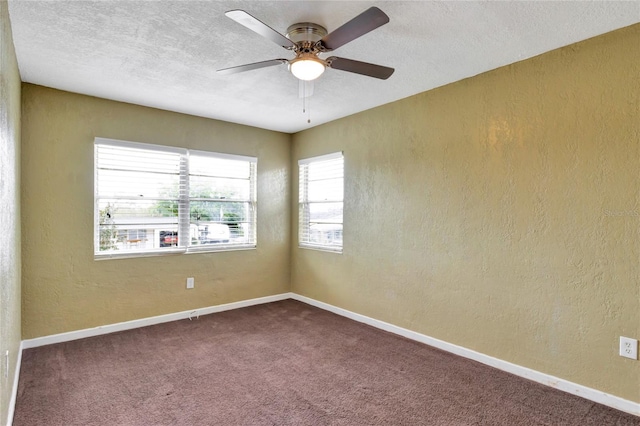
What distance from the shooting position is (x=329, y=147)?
459cm

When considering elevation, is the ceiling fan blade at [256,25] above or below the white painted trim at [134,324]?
above

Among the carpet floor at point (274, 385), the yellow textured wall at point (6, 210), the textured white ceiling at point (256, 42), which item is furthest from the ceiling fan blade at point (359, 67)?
the carpet floor at point (274, 385)

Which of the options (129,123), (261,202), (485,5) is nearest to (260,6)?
(485,5)

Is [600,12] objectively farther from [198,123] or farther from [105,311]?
[105,311]

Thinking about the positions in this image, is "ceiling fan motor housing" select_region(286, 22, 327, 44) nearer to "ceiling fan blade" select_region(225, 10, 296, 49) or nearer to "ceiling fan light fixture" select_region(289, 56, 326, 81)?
"ceiling fan light fixture" select_region(289, 56, 326, 81)

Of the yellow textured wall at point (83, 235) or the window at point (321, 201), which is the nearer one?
the yellow textured wall at point (83, 235)

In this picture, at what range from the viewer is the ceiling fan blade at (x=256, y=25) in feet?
5.47

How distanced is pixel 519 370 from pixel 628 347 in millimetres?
750

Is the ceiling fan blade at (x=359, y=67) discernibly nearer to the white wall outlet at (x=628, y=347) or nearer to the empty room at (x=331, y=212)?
the empty room at (x=331, y=212)

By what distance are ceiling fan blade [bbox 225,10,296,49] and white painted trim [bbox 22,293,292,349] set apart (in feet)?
11.2

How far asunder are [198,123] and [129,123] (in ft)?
2.59

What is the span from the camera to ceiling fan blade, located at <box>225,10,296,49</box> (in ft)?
5.47

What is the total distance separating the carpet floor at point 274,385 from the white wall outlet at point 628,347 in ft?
1.25

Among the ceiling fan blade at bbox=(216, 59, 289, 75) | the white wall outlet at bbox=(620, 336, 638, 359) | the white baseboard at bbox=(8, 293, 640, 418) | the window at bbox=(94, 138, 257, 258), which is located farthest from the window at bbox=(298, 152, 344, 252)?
the white wall outlet at bbox=(620, 336, 638, 359)
